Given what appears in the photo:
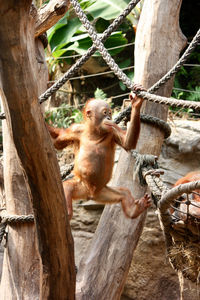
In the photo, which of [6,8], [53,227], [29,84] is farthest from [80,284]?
[6,8]

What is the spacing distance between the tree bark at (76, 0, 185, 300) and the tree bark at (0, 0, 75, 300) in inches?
30.3

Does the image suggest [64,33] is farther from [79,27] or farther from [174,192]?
[174,192]

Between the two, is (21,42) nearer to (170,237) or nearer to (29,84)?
(29,84)

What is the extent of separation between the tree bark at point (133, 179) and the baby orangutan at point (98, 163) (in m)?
0.16

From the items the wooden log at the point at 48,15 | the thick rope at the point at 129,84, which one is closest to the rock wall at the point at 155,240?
the wooden log at the point at 48,15

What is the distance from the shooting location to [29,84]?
171 centimetres

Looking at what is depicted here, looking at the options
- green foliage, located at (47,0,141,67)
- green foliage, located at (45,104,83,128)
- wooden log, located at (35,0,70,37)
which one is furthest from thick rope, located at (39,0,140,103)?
green foliage, located at (47,0,141,67)

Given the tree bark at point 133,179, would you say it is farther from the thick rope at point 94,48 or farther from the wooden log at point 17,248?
the thick rope at point 94,48

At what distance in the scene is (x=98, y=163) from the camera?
325cm

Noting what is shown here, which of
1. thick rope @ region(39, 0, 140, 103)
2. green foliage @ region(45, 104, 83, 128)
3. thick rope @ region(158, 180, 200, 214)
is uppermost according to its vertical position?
thick rope @ region(39, 0, 140, 103)

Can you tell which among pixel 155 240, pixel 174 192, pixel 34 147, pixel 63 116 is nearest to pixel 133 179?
pixel 174 192

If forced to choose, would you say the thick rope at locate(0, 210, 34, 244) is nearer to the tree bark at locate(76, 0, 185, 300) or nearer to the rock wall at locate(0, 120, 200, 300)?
the tree bark at locate(76, 0, 185, 300)

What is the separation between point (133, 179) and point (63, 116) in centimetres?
325

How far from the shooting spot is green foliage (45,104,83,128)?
238 inches
